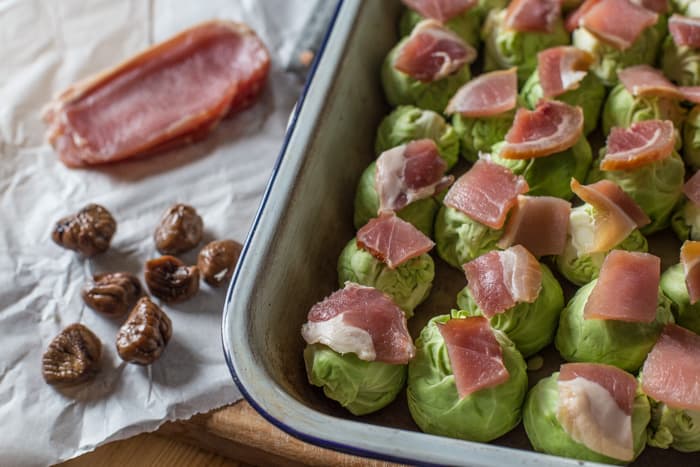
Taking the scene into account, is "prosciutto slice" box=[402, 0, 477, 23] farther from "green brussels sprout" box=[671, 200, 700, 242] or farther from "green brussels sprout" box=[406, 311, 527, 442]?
"green brussels sprout" box=[406, 311, 527, 442]

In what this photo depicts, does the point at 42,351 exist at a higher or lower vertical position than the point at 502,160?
lower

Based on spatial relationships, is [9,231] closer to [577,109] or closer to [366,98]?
[366,98]

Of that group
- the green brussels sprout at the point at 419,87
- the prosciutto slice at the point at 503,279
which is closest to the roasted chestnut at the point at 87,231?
the green brussels sprout at the point at 419,87

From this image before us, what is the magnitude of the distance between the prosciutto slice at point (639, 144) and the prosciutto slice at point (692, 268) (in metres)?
0.35

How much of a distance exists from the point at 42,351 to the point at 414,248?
4.45 ft

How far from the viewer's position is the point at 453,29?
125 inches

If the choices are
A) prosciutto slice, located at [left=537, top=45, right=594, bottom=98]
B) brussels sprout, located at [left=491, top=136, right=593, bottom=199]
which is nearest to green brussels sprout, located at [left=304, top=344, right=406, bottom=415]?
brussels sprout, located at [left=491, top=136, right=593, bottom=199]

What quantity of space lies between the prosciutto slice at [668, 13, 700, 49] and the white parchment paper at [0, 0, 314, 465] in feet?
5.20

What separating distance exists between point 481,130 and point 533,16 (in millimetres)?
510

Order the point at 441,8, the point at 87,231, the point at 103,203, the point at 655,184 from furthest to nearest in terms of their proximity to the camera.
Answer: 1. the point at 103,203
2. the point at 441,8
3. the point at 87,231
4. the point at 655,184

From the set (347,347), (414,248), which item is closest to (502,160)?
(414,248)

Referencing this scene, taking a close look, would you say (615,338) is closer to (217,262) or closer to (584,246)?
(584,246)

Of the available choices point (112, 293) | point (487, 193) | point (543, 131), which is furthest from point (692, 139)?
point (112, 293)

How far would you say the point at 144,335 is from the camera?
106 inches
